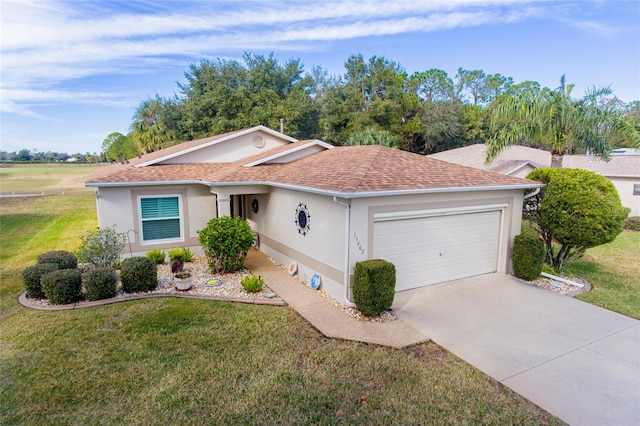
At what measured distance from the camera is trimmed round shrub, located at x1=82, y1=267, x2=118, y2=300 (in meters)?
7.98

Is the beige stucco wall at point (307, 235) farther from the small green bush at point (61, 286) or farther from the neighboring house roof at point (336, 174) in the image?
the small green bush at point (61, 286)

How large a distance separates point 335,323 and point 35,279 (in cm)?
695

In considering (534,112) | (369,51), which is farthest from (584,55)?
(369,51)

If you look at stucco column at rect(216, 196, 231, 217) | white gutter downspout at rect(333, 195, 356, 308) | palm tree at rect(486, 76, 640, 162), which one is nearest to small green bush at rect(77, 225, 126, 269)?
stucco column at rect(216, 196, 231, 217)

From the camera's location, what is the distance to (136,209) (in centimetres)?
1156

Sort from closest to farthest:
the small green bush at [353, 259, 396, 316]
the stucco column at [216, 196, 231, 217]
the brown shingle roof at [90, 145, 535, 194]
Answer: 1. the small green bush at [353, 259, 396, 316]
2. the brown shingle roof at [90, 145, 535, 194]
3. the stucco column at [216, 196, 231, 217]

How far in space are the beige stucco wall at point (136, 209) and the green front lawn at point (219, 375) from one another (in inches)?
162

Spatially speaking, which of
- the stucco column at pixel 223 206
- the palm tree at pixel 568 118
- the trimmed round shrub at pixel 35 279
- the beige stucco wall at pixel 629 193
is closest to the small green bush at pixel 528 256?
the palm tree at pixel 568 118

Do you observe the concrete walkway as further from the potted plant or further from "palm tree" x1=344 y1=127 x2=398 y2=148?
"palm tree" x1=344 y1=127 x2=398 y2=148

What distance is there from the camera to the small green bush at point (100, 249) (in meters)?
8.89

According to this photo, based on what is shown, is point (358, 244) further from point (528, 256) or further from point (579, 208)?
point (579, 208)

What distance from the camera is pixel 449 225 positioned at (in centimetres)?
937

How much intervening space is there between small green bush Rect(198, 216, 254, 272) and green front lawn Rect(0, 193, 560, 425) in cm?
262

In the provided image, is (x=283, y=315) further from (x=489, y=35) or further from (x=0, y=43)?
(x=489, y=35)
